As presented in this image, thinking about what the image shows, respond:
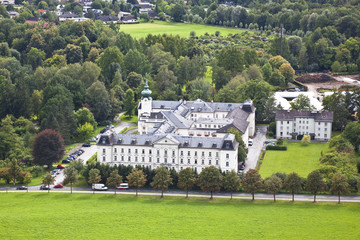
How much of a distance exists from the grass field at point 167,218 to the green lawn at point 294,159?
51.2 feet

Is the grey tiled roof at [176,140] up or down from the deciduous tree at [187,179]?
up

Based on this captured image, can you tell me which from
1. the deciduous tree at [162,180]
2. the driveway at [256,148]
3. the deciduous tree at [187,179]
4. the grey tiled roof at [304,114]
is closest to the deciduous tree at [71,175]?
the deciduous tree at [162,180]

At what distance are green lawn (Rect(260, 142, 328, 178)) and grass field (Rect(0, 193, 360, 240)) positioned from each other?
15.6 m

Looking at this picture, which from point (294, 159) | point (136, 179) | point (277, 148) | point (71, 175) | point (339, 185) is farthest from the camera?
point (277, 148)

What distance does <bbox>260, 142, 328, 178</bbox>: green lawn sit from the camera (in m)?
122

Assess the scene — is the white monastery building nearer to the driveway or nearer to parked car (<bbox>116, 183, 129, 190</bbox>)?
the driveway

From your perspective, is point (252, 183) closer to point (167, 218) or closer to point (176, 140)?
point (167, 218)

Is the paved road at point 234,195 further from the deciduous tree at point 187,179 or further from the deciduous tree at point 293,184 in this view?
the deciduous tree at point 187,179

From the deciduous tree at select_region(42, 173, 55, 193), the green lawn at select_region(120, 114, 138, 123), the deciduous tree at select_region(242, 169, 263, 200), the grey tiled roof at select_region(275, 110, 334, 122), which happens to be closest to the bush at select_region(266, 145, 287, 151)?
the grey tiled roof at select_region(275, 110, 334, 122)

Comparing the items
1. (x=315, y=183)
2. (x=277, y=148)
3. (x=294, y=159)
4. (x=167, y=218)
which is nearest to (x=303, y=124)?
(x=277, y=148)

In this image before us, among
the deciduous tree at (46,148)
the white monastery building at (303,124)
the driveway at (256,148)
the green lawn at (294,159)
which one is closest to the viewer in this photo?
the green lawn at (294,159)

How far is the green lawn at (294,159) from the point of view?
400ft

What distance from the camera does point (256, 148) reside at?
135625 mm

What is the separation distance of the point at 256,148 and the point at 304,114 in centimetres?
1306
